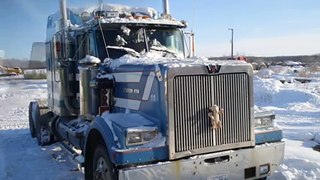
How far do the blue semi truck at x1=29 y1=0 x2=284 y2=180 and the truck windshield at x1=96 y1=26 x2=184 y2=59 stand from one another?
2 cm

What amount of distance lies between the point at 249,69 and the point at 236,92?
0.37m

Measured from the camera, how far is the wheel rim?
5430mm

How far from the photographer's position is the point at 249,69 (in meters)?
5.46

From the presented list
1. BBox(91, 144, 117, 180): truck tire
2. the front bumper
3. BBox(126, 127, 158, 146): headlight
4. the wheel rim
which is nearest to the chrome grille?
the front bumper

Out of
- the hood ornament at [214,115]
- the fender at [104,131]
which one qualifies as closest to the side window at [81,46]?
the fender at [104,131]

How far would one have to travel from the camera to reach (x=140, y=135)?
16.4ft

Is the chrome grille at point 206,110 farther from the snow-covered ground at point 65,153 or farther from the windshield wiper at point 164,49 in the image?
the windshield wiper at point 164,49

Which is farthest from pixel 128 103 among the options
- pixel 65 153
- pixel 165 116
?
pixel 65 153

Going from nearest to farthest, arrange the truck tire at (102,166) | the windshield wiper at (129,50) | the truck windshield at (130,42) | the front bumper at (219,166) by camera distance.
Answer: the front bumper at (219,166) → the truck tire at (102,166) → the windshield wiper at (129,50) → the truck windshield at (130,42)

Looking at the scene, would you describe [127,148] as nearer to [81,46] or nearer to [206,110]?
[206,110]

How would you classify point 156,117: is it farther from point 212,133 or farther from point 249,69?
point 249,69

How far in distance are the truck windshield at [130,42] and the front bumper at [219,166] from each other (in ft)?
7.83

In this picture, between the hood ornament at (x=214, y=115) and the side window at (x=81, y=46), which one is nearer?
the hood ornament at (x=214, y=115)

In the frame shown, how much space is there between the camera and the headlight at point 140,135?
4949mm
